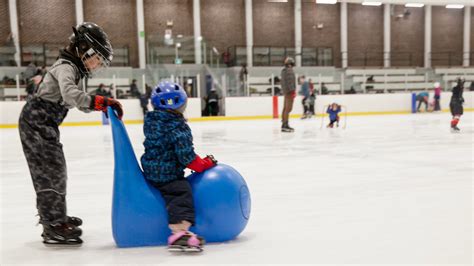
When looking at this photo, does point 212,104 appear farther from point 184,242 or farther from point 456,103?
point 184,242

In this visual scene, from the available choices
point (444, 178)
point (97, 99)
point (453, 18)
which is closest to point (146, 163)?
point (97, 99)

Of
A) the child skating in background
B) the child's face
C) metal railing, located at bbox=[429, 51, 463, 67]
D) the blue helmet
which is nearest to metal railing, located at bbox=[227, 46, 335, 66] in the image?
metal railing, located at bbox=[429, 51, 463, 67]

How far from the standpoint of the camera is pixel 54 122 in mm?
2256

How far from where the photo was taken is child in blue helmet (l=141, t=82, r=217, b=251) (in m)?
2.12

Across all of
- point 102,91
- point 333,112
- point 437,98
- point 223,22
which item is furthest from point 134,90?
point 437,98

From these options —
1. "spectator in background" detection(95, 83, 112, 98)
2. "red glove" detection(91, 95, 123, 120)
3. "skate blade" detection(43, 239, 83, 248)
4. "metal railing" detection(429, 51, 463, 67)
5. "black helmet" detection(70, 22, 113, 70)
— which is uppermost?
"metal railing" detection(429, 51, 463, 67)

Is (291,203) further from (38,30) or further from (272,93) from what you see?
(38,30)

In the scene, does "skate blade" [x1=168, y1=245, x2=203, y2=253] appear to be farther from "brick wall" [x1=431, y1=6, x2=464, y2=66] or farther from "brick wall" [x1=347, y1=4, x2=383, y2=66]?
"brick wall" [x1=431, y1=6, x2=464, y2=66]

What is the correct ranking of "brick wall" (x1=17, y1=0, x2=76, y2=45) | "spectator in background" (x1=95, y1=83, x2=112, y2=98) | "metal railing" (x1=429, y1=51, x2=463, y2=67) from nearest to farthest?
"spectator in background" (x1=95, y1=83, x2=112, y2=98) → "brick wall" (x1=17, y1=0, x2=76, y2=45) → "metal railing" (x1=429, y1=51, x2=463, y2=67)

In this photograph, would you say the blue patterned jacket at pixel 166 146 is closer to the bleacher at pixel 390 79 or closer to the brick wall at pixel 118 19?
the bleacher at pixel 390 79

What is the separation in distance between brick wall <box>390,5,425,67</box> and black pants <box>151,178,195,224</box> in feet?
74.8

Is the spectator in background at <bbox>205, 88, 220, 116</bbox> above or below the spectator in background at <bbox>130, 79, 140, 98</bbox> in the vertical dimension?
below

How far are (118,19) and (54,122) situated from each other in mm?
18491

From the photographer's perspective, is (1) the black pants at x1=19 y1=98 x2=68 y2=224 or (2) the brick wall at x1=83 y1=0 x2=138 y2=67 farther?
(2) the brick wall at x1=83 y1=0 x2=138 y2=67
